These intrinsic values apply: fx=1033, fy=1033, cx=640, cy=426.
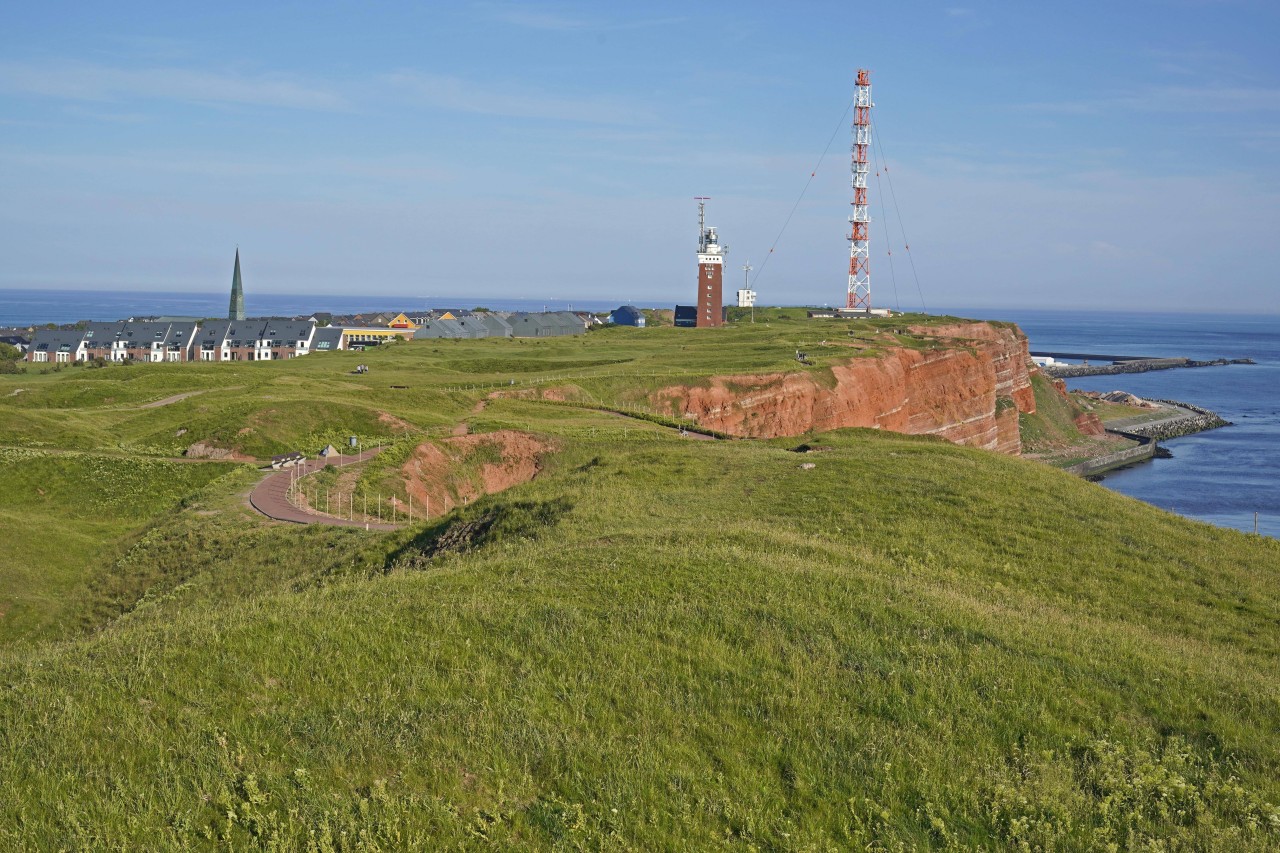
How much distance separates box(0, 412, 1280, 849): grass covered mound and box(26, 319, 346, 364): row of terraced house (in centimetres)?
10709

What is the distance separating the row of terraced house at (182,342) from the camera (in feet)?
383

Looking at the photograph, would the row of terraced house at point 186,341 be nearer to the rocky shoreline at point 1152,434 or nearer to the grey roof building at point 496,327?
the grey roof building at point 496,327

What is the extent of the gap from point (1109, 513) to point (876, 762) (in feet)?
58.9

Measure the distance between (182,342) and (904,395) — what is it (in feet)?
275

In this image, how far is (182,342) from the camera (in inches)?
4710

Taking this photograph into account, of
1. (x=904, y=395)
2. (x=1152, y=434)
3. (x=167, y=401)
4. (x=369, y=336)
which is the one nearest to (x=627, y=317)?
(x=369, y=336)

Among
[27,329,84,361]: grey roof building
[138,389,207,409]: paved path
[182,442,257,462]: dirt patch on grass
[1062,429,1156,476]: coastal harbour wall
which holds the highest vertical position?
[27,329,84,361]: grey roof building

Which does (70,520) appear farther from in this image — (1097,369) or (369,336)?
(1097,369)

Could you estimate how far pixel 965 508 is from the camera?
941 inches

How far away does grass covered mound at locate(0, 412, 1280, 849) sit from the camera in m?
8.80

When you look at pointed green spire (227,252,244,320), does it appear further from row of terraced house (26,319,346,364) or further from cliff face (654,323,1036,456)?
cliff face (654,323,1036,456)

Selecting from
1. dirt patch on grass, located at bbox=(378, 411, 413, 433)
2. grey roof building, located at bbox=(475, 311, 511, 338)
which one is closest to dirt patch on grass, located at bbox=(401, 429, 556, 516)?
dirt patch on grass, located at bbox=(378, 411, 413, 433)

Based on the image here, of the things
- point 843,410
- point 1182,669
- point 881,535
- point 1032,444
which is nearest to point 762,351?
→ point 843,410

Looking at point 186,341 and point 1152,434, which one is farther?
point 186,341
